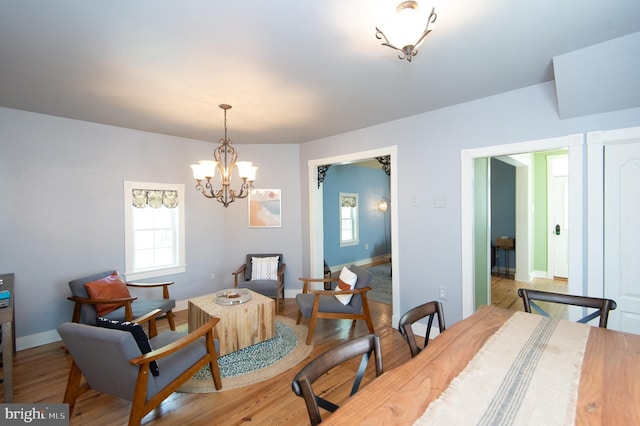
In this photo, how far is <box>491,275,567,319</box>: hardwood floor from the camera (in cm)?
432

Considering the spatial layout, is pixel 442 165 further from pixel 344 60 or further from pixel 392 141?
pixel 344 60

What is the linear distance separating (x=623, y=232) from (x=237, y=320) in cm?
351

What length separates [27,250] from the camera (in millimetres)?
3301

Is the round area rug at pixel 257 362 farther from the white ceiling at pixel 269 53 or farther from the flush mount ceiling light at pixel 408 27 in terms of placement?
the flush mount ceiling light at pixel 408 27

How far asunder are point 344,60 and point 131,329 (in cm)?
A: 239

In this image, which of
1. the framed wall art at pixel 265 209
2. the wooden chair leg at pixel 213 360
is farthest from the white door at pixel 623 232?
the framed wall art at pixel 265 209

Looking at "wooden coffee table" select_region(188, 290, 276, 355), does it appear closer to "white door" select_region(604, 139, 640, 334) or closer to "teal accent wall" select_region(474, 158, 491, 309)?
"teal accent wall" select_region(474, 158, 491, 309)

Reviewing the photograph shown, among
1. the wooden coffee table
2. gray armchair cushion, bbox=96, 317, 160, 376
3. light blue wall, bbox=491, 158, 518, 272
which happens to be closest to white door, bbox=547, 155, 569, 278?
light blue wall, bbox=491, 158, 518, 272

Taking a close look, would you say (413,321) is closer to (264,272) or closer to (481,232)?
(481,232)

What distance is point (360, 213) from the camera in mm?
7879

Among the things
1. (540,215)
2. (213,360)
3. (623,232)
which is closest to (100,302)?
(213,360)

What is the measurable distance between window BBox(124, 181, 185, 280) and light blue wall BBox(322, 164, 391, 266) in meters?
3.31

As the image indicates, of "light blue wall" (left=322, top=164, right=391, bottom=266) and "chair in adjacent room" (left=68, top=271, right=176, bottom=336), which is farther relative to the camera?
"light blue wall" (left=322, top=164, right=391, bottom=266)

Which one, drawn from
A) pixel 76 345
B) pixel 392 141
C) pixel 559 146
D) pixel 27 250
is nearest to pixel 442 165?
pixel 392 141
